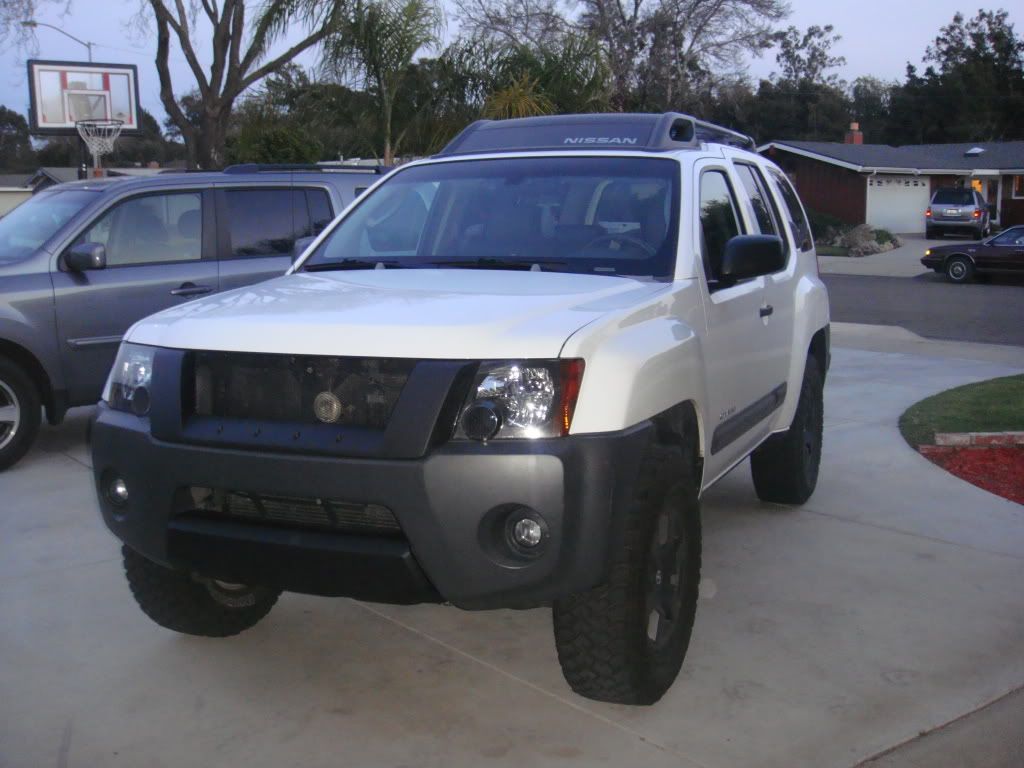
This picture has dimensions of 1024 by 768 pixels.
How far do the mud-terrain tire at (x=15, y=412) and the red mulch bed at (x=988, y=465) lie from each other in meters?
5.79

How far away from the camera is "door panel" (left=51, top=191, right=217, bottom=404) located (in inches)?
284

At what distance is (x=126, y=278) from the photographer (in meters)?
7.47

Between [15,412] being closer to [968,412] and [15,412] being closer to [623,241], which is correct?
[623,241]

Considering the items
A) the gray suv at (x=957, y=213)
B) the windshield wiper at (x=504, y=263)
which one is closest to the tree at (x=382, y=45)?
the windshield wiper at (x=504, y=263)

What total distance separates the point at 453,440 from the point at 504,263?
1.32m

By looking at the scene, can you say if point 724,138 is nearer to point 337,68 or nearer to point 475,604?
point 475,604

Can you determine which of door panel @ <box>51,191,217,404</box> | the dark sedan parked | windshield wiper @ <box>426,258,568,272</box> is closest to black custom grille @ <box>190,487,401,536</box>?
windshield wiper @ <box>426,258,568,272</box>

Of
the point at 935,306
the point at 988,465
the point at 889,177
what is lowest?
the point at 935,306

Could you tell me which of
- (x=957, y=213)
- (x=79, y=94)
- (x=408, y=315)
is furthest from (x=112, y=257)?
(x=957, y=213)

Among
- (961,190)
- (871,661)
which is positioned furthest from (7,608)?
(961,190)

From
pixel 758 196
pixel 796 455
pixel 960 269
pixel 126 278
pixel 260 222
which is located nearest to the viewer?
pixel 758 196

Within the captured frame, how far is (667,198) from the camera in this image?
179 inches

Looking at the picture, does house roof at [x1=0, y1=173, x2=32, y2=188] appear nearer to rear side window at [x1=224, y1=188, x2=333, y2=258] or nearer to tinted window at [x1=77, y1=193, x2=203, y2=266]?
rear side window at [x1=224, y1=188, x2=333, y2=258]

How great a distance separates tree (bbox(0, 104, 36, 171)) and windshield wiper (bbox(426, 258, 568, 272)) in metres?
83.1
